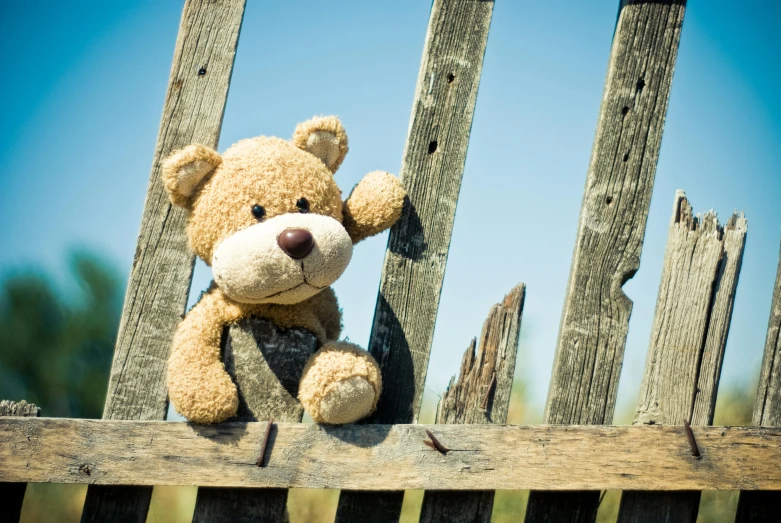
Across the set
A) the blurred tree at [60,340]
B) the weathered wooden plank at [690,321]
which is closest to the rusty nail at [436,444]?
the weathered wooden plank at [690,321]

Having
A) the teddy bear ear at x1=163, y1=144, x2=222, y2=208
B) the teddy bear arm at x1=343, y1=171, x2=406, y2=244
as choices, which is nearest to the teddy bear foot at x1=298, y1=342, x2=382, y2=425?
the teddy bear arm at x1=343, y1=171, x2=406, y2=244

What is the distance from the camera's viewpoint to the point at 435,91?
238cm

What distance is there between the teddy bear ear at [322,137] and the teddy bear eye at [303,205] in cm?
25

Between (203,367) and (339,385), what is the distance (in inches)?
16.7

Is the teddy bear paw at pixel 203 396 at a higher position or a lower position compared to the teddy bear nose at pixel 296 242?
lower

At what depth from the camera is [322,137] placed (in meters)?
2.28

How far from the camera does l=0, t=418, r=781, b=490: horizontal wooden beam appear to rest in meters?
2.14

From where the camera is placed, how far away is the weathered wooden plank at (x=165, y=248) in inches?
89.7

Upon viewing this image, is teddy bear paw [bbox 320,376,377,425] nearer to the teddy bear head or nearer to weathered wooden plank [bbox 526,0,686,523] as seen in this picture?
the teddy bear head

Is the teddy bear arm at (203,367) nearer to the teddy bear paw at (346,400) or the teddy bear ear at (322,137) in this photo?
the teddy bear paw at (346,400)

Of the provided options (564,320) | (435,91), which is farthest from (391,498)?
(435,91)

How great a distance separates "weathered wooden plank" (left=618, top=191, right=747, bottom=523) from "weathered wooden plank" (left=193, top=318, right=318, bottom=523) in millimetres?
1189

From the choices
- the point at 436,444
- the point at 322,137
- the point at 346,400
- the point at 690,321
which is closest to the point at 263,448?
the point at 346,400

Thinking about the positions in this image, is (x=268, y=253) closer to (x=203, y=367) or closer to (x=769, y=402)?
(x=203, y=367)
